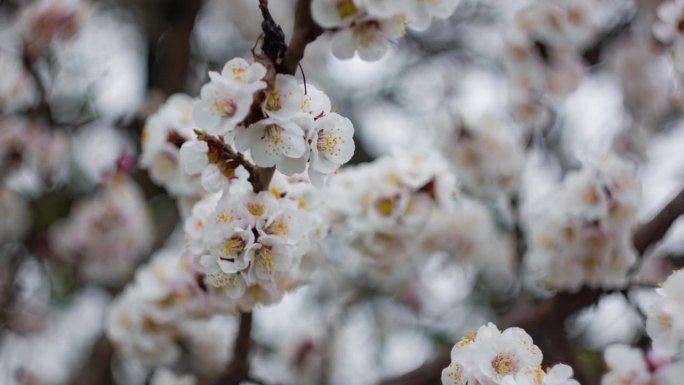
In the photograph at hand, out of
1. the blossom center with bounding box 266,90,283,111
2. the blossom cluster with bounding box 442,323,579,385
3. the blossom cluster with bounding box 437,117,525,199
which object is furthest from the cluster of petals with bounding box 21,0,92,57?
the blossom cluster with bounding box 442,323,579,385

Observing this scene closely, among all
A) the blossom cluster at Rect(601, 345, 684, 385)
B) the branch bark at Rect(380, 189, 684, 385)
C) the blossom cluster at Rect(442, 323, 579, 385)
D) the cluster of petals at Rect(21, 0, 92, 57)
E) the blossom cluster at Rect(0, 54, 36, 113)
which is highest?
the blossom cluster at Rect(442, 323, 579, 385)

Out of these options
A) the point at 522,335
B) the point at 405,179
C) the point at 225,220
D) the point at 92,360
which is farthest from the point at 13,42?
the point at 522,335

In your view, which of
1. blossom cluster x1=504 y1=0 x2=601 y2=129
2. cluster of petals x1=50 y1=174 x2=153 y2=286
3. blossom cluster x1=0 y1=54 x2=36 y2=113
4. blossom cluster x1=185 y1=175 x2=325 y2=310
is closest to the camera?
blossom cluster x1=185 y1=175 x2=325 y2=310

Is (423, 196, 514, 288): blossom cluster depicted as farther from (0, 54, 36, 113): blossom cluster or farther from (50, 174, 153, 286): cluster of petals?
(0, 54, 36, 113): blossom cluster

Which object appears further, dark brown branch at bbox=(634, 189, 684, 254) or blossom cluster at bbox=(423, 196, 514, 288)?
blossom cluster at bbox=(423, 196, 514, 288)

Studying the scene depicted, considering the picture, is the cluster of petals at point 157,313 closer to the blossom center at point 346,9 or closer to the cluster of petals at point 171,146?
the cluster of petals at point 171,146

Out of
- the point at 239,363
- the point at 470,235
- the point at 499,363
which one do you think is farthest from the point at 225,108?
the point at 470,235
